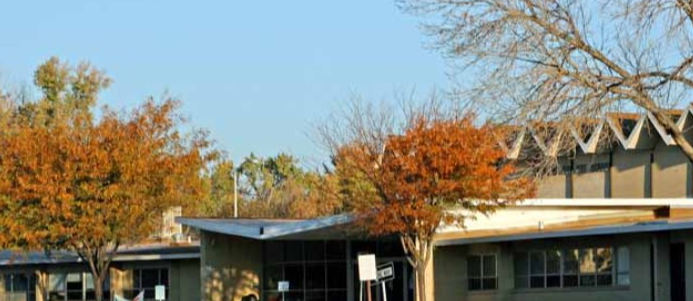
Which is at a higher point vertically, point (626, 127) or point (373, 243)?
point (626, 127)

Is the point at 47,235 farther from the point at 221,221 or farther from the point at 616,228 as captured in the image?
the point at 616,228

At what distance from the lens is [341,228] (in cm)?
4097

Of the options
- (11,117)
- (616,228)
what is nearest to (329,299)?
(616,228)

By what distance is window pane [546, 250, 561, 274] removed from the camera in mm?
39781

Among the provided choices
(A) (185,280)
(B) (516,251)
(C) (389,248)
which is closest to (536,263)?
(B) (516,251)

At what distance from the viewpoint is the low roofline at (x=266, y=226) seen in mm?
40263

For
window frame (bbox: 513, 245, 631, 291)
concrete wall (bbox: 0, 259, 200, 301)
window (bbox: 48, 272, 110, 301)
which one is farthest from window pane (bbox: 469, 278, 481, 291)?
window (bbox: 48, 272, 110, 301)

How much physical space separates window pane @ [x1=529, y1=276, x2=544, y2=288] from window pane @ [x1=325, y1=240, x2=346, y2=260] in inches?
389

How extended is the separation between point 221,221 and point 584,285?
492 inches

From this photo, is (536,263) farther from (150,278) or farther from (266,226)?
(150,278)

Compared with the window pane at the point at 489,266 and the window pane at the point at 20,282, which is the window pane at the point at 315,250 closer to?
the window pane at the point at 489,266

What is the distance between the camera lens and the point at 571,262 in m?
39.3

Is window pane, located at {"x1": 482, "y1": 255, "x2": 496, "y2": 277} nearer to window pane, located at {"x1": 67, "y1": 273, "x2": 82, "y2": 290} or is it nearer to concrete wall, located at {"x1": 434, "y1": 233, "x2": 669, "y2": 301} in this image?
concrete wall, located at {"x1": 434, "y1": 233, "x2": 669, "y2": 301}

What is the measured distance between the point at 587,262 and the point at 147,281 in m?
22.0
